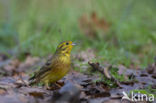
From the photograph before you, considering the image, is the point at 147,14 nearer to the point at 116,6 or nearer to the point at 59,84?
the point at 116,6

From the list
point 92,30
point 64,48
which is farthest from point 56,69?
point 92,30

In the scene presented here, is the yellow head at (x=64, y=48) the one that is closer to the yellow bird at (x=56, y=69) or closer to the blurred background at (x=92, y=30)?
the yellow bird at (x=56, y=69)

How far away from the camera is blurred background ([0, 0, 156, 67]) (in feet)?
22.1

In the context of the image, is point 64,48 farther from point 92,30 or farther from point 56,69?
point 92,30

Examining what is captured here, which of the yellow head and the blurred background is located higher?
the blurred background

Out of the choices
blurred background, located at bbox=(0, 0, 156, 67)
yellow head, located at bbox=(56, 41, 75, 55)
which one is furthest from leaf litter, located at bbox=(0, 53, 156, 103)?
blurred background, located at bbox=(0, 0, 156, 67)

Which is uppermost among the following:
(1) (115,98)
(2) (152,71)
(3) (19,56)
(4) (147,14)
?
(4) (147,14)

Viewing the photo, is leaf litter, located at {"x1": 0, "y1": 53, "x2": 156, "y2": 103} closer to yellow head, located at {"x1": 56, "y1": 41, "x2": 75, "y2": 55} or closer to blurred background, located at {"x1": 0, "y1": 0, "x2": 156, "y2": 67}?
yellow head, located at {"x1": 56, "y1": 41, "x2": 75, "y2": 55}

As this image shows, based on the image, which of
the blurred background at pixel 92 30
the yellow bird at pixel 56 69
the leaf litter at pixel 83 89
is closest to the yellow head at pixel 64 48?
the yellow bird at pixel 56 69

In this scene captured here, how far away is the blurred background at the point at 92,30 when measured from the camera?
673 centimetres

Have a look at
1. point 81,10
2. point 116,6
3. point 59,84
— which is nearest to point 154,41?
point 116,6

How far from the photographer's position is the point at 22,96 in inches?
121

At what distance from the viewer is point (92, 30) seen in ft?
26.2

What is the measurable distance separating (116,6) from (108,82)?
5253mm
